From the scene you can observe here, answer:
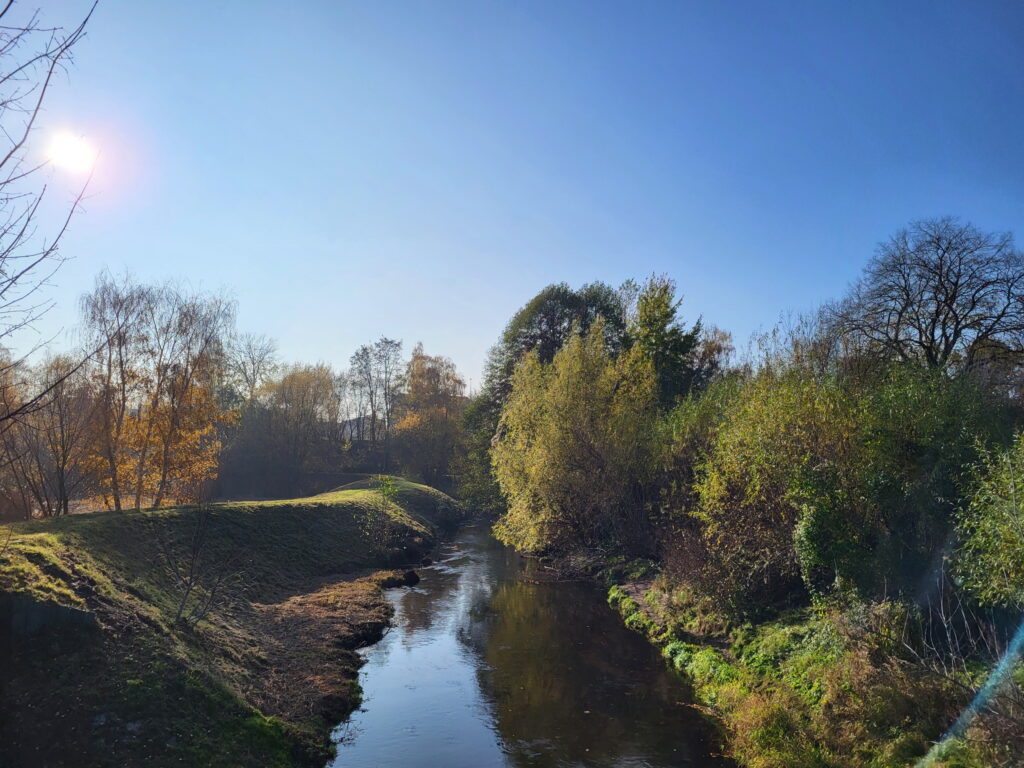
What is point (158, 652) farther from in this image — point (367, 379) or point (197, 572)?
point (367, 379)

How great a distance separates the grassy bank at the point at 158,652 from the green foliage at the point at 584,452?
31.1 ft

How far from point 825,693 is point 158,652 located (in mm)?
13107

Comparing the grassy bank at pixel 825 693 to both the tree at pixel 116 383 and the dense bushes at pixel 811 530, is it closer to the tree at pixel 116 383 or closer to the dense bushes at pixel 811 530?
the dense bushes at pixel 811 530

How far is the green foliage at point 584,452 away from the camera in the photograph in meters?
27.1

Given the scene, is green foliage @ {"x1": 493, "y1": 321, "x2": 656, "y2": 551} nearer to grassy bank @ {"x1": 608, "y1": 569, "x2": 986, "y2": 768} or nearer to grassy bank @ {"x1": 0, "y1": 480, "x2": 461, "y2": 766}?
grassy bank @ {"x1": 0, "y1": 480, "x2": 461, "y2": 766}

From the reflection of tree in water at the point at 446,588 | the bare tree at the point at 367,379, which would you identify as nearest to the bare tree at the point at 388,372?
the bare tree at the point at 367,379

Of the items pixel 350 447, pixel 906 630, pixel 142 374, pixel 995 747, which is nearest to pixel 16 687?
pixel 995 747

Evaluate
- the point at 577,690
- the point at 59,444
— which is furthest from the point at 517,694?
the point at 59,444

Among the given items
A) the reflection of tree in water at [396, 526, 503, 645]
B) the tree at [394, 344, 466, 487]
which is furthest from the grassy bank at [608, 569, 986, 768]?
the tree at [394, 344, 466, 487]

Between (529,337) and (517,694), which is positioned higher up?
(529,337)

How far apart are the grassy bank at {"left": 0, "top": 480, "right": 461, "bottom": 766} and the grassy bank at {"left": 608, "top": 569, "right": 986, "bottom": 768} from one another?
8.58m

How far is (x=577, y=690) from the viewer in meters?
15.4

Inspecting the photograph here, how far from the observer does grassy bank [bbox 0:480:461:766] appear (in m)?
9.82

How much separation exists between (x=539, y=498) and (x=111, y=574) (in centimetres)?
1843
